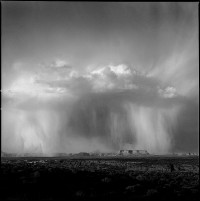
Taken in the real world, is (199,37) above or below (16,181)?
above

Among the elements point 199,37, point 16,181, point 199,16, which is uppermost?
point 199,16

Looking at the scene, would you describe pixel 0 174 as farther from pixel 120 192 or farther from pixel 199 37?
pixel 199 37

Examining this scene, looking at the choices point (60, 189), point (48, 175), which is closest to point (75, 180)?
point (48, 175)

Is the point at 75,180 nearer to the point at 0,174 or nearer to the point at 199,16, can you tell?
the point at 0,174

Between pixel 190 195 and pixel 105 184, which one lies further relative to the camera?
pixel 105 184

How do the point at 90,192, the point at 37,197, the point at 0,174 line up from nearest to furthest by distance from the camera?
the point at 37,197 < the point at 90,192 < the point at 0,174

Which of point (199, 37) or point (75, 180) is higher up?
point (199, 37)

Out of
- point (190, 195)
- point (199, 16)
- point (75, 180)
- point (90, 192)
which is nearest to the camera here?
point (199, 16)

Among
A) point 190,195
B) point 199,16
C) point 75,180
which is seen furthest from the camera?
point 75,180

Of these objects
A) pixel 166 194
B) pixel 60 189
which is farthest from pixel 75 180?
pixel 166 194
